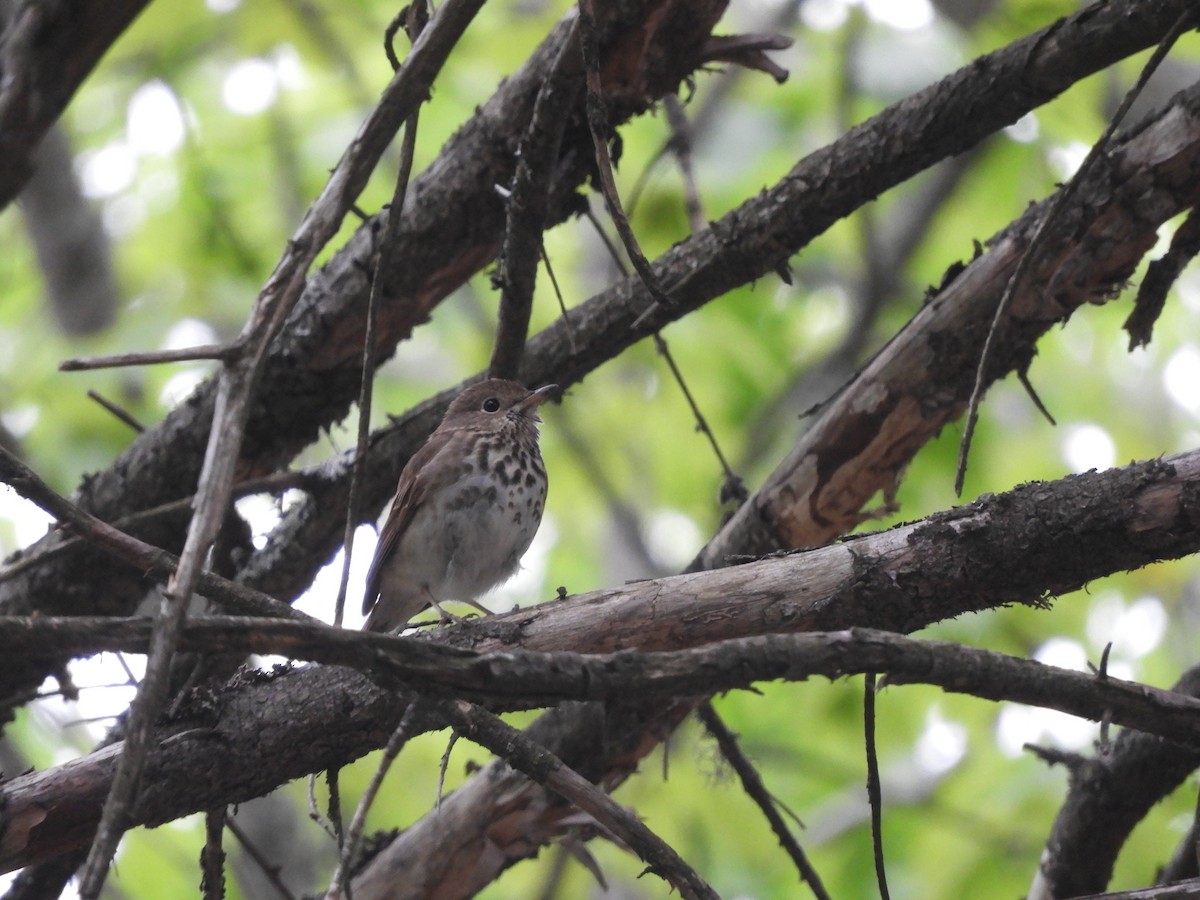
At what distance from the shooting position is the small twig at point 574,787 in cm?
212

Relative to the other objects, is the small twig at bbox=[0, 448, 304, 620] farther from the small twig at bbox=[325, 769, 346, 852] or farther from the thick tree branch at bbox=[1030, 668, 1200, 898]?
the thick tree branch at bbox=[1030, 668, 1200, 898]

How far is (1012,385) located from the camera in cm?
838

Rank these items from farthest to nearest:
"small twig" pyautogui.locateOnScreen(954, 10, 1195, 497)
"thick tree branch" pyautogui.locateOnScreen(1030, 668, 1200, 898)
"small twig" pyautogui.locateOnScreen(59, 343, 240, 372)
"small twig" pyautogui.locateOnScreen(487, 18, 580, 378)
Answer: "thick tree branch" pyautogui.locateOnScreen(1030, 668, 1200, 898) → "small twig" pyautogui.locateOnScreen(487, 18, 580, 378) → "small twig" pyautogui.locateOnScreen(954, 10, 1195, 497) → "small twig" pyautogui.locateOnScreen(59, 343, 240, 372)

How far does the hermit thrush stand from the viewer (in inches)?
169

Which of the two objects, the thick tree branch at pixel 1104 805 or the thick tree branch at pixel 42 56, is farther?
the thick tree branch at pixel 1104 805

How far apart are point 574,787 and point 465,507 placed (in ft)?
7.19

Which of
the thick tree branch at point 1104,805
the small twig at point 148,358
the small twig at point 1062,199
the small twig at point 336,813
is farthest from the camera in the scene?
the thick tree branch at point 1104,805

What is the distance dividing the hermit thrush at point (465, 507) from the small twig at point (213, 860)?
166 centimetres

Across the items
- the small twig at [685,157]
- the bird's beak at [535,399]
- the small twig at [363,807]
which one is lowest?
the small twig at [363,807]

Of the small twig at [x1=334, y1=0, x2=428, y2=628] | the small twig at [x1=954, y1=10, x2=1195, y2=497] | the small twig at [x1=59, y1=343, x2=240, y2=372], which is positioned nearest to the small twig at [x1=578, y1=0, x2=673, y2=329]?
the small twig at [x1=334, y1=0, x2=428, y2=628]

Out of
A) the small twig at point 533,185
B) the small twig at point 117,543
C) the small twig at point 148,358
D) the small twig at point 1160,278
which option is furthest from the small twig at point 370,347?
the small twig at point 1160,278

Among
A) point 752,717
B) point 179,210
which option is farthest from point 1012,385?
point 179,210

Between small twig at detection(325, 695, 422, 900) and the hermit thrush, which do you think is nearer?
small twig at detection(325, 695, 422, 900)

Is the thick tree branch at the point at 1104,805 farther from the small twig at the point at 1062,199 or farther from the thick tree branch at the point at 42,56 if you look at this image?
the thick tree branch at the point at 42,56
